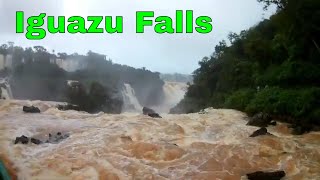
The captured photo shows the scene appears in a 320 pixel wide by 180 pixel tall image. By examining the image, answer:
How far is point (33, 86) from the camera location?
38.5m

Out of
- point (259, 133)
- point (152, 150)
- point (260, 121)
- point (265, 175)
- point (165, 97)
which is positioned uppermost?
point (260, 121)

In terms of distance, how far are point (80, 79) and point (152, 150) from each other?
3183 centimetres

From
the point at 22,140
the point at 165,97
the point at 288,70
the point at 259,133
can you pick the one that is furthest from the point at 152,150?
the point at 165,97

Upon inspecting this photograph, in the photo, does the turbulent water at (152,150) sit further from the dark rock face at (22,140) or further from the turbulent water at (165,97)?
the turbulent water at (165,97)

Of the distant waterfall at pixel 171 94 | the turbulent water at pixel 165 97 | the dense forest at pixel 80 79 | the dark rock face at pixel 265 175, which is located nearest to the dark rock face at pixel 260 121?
the dark rock face at pixel 265 175

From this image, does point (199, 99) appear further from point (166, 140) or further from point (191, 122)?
point (166, 140)

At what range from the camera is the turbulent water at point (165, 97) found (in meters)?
39.7

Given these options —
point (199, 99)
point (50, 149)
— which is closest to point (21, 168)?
point (50, 149)

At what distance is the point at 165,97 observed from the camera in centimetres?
4666

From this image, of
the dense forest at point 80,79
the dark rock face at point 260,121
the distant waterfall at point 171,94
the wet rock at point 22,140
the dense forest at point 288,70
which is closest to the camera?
the wet rock at point 22,140

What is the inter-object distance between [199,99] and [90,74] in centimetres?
1754

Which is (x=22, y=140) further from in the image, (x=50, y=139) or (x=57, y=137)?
(x=57, y=137)

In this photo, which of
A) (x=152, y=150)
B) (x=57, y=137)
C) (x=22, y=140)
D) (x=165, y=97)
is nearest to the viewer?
(x=152, y=150)

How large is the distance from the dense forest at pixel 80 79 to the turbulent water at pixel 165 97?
79 cm
